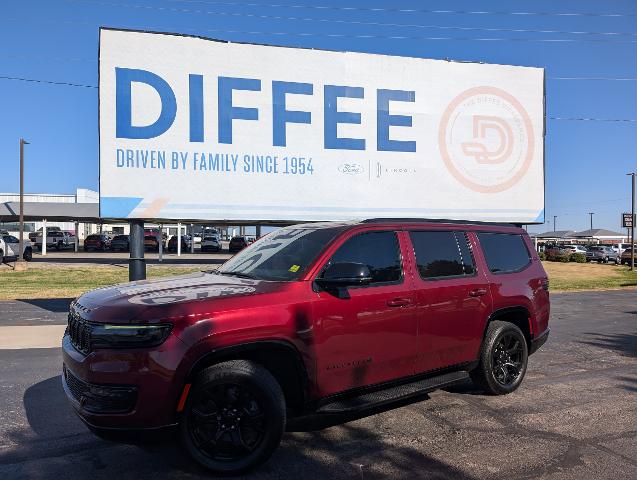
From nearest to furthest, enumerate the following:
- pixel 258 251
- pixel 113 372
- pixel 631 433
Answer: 1. pixel 113 372
2. pixel 631 433
3. pixel 258 251

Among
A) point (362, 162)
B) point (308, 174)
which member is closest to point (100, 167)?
point (308, 174)

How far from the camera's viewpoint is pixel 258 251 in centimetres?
510

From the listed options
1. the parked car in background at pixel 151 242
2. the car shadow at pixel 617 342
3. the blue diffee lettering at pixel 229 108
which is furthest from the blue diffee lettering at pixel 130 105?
the parked car in background at pixel 151 242

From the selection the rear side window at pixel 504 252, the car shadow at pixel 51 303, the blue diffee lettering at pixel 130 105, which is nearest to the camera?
the rear side window at pixel 504 252

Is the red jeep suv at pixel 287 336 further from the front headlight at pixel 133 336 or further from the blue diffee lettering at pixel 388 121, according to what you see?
the blue diffee lettering at pixel 388 121

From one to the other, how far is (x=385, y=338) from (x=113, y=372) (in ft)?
6.96

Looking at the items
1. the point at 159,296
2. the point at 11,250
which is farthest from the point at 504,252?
the point at 11,250

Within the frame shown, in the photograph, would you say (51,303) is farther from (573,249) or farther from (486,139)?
(573,249)

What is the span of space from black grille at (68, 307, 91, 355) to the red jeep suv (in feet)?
0.05

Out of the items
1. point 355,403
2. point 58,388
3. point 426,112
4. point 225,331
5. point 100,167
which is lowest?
point 58,388

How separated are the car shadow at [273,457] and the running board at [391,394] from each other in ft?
1.12

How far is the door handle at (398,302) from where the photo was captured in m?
4.48

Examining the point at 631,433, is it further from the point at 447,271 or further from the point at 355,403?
the point at 355,403

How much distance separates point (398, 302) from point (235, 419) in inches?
65.7
